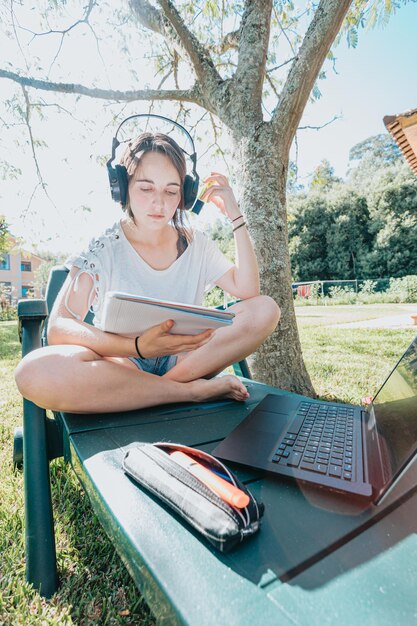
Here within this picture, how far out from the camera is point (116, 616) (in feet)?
2.96

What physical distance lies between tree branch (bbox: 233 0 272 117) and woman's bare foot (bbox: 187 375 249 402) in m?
1.98

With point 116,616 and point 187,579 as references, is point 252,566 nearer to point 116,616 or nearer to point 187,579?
point 187,579

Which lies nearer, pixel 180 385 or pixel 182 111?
pixel 180 385

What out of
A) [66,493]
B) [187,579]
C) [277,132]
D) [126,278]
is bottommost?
[66,493]

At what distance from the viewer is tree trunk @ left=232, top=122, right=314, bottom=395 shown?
2.41 m

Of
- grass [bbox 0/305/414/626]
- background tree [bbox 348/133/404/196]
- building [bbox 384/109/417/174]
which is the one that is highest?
background tree [bbox 348/133/404/196]

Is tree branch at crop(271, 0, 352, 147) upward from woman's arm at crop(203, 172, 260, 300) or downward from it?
upward

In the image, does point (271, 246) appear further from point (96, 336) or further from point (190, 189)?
point (96, 336)

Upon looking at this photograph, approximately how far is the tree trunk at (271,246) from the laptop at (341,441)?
3.79 ft

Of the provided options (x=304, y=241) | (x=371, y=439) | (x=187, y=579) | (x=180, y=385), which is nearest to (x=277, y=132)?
(x=180, y=385)

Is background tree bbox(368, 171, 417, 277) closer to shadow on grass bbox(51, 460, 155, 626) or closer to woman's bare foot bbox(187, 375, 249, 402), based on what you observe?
woman's bare foot bbox(187, 375, 249, 402)

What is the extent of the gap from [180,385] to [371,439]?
73 centimetres

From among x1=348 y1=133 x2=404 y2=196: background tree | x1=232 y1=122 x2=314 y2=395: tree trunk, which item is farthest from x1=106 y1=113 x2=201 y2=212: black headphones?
x1=348 y1=133 x2=404 y2=196: background tree

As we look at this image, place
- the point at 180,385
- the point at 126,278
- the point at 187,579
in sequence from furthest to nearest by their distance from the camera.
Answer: the point at 126,278
the point at 180,385
the point at 187,579
